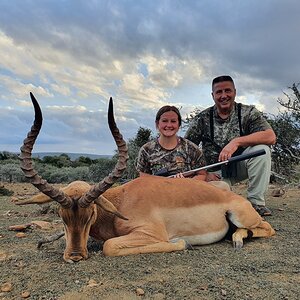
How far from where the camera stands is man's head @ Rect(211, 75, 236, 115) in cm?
705

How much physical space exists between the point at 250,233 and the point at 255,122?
243 cm

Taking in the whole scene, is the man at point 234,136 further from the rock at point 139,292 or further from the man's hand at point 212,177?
the rock at point 139,292

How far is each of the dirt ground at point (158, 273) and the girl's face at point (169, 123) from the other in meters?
2.10

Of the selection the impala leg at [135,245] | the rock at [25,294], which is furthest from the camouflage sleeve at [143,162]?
the rock at [25,294]

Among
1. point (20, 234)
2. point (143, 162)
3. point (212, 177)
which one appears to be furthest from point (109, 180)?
point (212, 177)

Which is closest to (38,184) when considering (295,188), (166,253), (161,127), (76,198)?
(76,198)

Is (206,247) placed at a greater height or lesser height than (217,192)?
lesser

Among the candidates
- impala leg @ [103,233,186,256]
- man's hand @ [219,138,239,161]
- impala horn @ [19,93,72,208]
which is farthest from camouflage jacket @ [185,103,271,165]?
impala horn @ [19,93,72,208]

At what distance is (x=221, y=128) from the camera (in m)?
7.30

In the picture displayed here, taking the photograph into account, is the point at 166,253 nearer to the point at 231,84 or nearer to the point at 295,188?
the point at 231,84

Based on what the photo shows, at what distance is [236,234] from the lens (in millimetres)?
5035

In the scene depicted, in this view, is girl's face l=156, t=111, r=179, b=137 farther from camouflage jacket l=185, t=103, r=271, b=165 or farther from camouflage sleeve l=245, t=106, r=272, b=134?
camouflage sleeve l=245, t=106, r=272, b=134

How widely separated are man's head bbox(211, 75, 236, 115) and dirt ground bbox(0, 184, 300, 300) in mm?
2678

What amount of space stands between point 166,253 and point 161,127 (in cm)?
262
